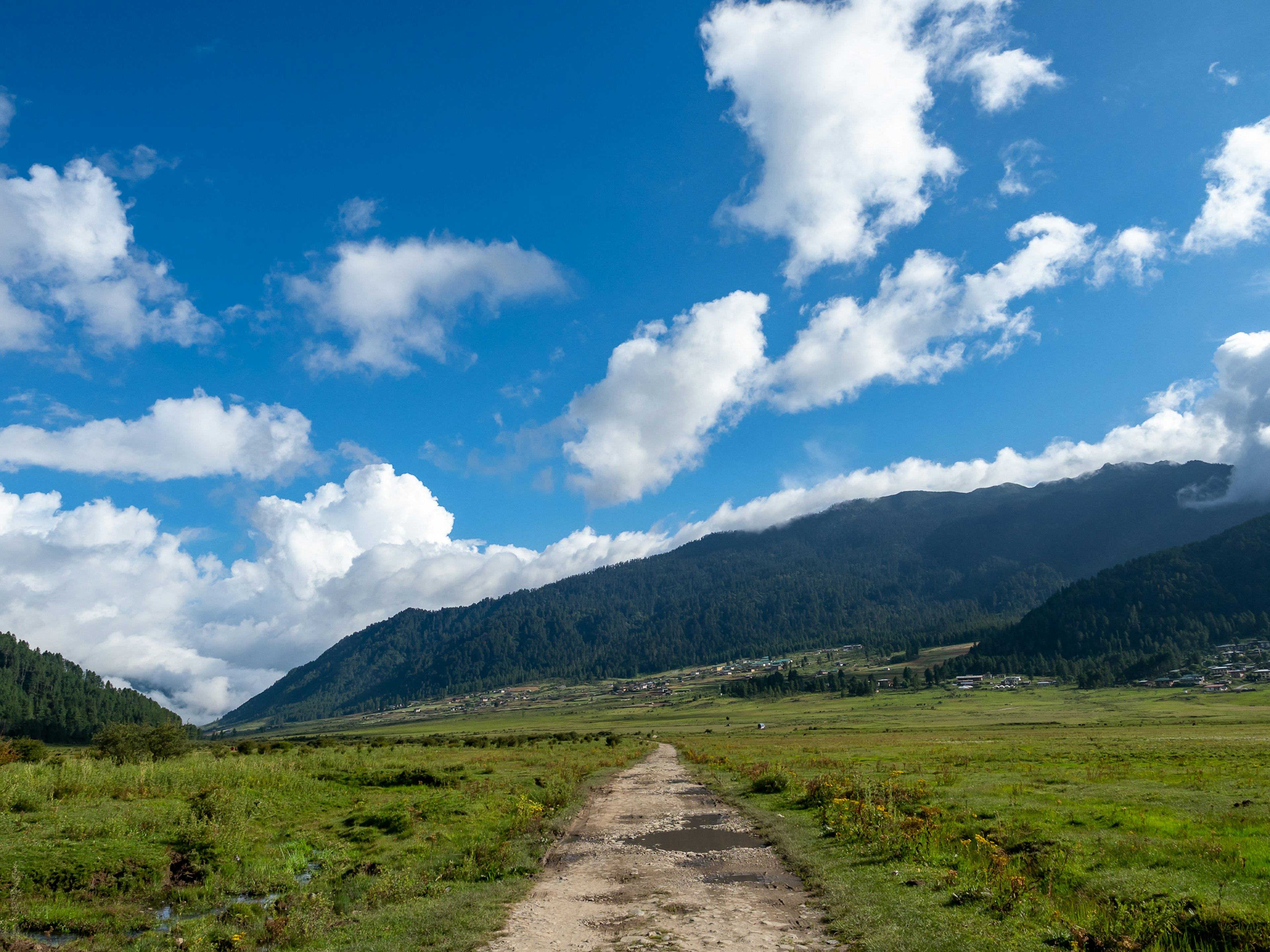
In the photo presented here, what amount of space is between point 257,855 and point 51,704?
21326cm

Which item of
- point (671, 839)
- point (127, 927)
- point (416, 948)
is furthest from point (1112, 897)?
point (127, 927)

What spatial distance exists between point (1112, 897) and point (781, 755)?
4538 cm

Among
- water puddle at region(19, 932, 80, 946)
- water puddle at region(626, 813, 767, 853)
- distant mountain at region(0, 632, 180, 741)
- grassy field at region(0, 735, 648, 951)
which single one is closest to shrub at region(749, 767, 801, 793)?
water puddle at region(626, 813, 767, 853)

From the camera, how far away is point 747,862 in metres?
20.7

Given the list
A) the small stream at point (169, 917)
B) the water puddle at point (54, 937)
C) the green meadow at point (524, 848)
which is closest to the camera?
the water puddle at point (54, 937)

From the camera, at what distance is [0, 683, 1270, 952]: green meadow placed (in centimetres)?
1398

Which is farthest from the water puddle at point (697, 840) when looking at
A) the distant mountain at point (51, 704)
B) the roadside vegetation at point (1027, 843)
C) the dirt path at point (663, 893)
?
the distant mountain at point (51, 704)

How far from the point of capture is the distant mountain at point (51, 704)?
6166 inches

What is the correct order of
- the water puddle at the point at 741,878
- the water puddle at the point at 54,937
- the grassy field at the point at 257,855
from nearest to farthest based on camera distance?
the water puddle at the point at 54,937 → the grassy field at the point at 257,855 → the water puddle at the point at 741,878

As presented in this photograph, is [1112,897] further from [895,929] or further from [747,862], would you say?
[747,862]

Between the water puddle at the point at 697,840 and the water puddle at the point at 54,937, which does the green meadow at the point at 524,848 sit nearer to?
the water puddle at the point at 54,937

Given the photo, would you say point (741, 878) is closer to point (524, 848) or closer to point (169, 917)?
point (524, 848)

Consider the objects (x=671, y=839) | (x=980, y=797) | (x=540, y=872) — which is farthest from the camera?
(x=980, y=797)

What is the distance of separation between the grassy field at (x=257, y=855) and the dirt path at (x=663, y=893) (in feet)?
3.55
